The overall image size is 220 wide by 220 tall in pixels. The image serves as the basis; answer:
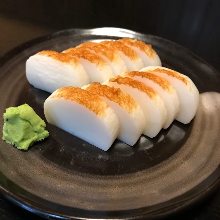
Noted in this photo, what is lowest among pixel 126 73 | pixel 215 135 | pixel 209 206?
pixel 209 206

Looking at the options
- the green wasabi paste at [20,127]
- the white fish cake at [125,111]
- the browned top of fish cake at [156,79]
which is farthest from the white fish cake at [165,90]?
the green wasabi paste at [20,127]

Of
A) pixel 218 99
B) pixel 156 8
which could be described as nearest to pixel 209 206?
pixel 218 99

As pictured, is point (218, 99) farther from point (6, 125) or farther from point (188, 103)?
point (6, 125)

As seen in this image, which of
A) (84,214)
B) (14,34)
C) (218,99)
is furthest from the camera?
(14,34)

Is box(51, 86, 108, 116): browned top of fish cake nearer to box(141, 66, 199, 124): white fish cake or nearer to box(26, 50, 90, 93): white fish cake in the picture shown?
box(26, 50, 90, 93): white fish cake

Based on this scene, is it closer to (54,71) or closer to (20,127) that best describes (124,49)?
(54,71)

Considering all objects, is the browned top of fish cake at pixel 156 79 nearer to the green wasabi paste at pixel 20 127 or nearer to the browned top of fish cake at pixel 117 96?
the browned top of fish cake at pixel 117 96
